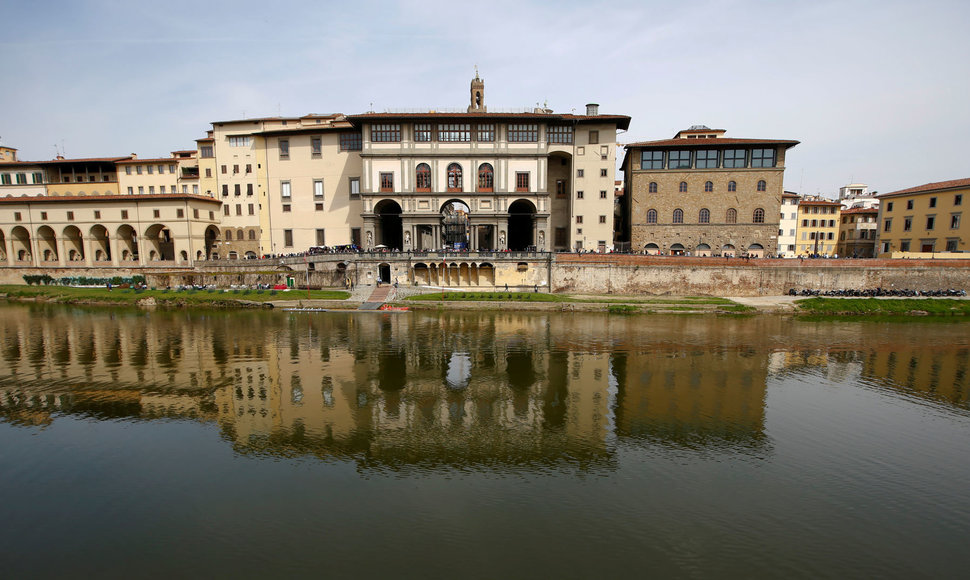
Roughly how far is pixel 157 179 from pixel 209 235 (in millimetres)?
10235

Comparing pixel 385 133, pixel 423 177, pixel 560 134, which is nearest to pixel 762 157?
pixel 560 134

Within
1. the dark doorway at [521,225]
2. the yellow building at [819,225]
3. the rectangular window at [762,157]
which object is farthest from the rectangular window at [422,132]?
the yellow building at [819,225]

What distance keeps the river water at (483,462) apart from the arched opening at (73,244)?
127ft

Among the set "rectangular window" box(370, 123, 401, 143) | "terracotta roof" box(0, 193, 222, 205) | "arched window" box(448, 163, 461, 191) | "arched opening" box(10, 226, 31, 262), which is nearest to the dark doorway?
"arched window" box(448, 163, 461, 191)

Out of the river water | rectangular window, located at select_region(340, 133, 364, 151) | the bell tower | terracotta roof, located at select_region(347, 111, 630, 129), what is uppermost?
the bell tower

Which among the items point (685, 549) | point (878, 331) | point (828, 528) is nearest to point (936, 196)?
point (878, 331)

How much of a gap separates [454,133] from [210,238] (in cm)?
3427

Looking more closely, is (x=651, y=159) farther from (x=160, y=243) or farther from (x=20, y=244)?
(x=20, y=244)

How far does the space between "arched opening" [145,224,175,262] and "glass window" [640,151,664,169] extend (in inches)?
2237

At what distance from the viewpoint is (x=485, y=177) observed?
5025 cm

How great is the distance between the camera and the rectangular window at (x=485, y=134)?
49.6m

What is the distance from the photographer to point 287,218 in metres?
54.9

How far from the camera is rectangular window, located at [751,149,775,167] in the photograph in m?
49.6

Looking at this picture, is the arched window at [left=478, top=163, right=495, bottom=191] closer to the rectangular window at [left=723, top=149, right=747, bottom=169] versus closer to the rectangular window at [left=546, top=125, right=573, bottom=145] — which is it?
the rectangular window at [left=546, top=125, right=573, bottom=145]
